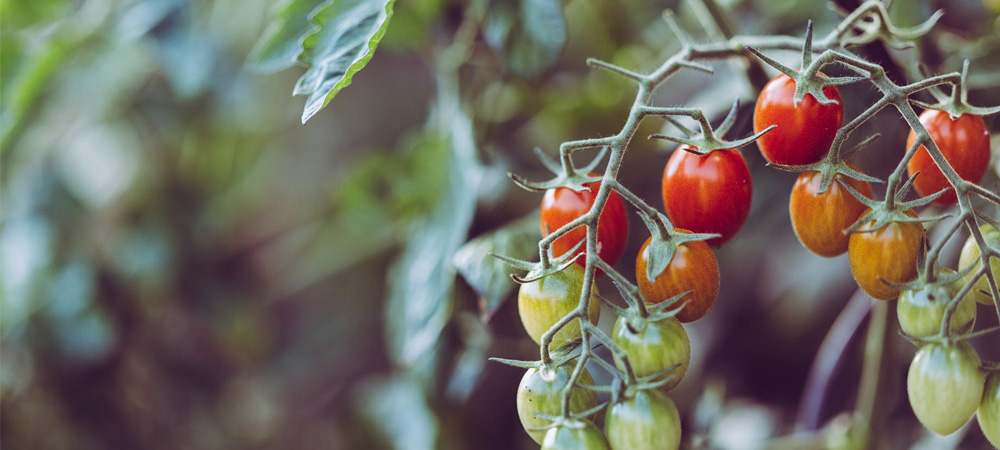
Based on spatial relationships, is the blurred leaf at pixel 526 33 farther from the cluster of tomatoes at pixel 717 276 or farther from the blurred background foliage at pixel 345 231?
the cluster of tomatoes at pixel 717 276

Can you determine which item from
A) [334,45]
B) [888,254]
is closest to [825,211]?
[888,254]

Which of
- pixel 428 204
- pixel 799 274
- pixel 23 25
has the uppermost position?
pixel 23 25

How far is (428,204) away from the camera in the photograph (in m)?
0.77

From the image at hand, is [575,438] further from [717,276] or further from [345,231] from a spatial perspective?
[345,231]

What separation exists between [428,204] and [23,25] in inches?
26.3

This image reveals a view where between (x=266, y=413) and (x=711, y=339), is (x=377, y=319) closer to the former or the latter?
(x=266, y=413)

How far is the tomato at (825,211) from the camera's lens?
0.42 meters

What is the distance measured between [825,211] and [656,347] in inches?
5.0

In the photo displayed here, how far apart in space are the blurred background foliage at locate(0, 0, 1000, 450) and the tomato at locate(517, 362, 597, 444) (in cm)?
15

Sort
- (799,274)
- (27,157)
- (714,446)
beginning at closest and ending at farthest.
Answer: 1. (714,446)
2. (799,274)
3. (27,157)

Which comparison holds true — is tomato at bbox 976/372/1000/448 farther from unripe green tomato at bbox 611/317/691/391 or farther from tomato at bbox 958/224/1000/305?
unripe green tomato at bbox 611/317/691/391

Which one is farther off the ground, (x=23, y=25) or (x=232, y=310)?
(x=23, y=25)

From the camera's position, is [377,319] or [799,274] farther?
Result: [377,319]

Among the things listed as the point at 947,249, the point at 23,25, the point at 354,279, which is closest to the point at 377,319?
the point at 354,279
